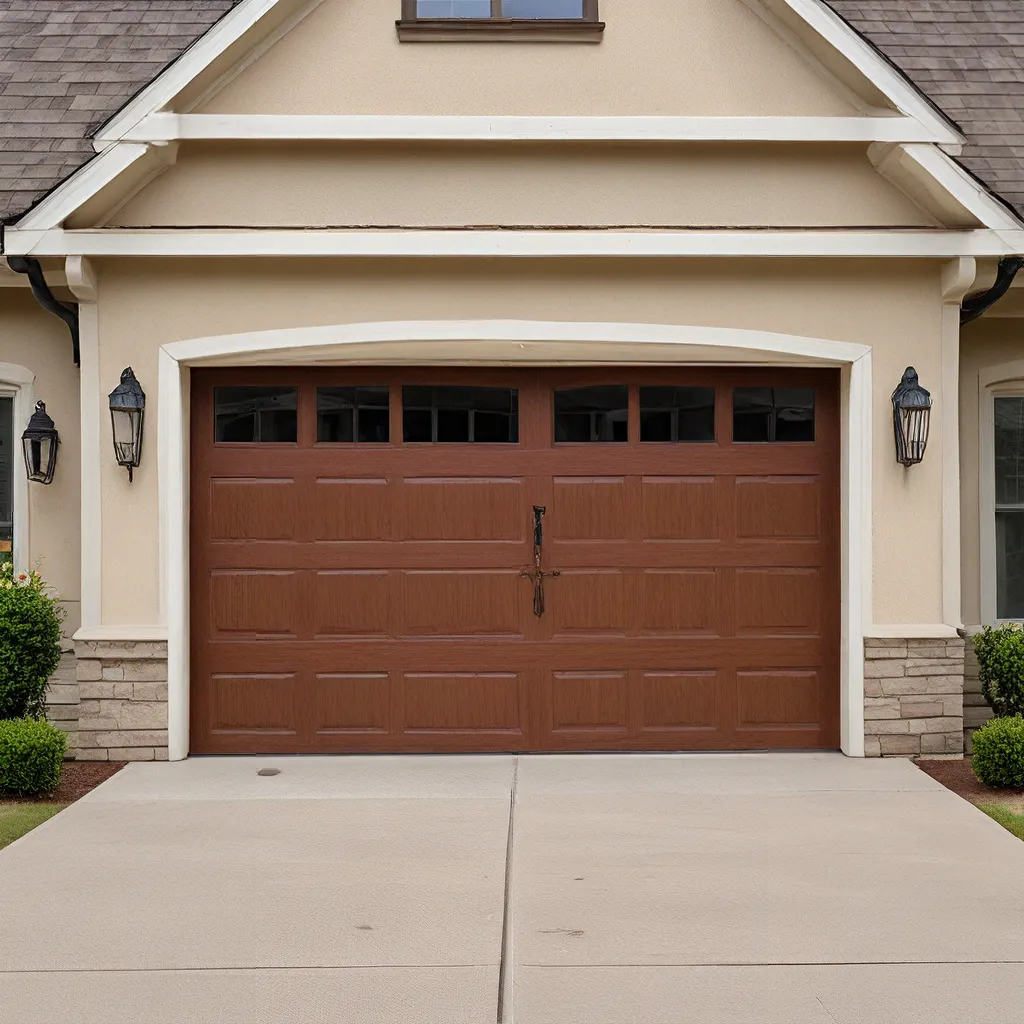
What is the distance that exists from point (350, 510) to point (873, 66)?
14.8 ft

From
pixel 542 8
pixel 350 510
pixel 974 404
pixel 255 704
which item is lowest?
pixel 255 704

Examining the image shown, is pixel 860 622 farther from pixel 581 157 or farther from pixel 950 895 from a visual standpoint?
pixel 581 157

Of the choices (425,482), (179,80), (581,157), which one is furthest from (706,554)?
(179,80)

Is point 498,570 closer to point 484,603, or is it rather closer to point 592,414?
point 484,603

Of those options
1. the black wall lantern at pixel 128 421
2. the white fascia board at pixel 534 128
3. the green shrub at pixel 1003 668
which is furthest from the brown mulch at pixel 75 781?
the green shrub at pixel 1003 668

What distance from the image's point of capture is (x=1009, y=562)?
28.6ft

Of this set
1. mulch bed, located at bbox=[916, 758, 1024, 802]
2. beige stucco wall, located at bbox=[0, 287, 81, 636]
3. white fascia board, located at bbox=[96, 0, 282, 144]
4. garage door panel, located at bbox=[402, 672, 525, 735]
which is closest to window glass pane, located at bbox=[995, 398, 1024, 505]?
mulch bed, located at bbox=[916, 758, 1024, 802]

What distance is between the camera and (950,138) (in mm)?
7242

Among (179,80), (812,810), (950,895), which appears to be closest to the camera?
(950,895)

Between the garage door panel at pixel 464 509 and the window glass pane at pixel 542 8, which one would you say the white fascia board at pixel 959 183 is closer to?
the window glass pane at pixel 542 8

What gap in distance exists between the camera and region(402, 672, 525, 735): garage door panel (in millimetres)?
8062

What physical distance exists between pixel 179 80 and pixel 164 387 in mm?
1967

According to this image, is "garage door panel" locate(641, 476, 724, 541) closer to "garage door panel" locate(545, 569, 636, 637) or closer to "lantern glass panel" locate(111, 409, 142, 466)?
"garage door panel" locate(545, 569, 636, 637)

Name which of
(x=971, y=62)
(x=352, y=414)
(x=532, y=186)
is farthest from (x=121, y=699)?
(x=971, y=62)
